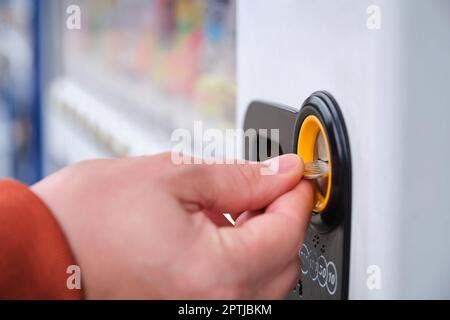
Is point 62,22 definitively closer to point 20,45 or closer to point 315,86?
point 20,45

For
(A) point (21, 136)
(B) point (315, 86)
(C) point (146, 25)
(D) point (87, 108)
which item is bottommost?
(A) point (21, 136)

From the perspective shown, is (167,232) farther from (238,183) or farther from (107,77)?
(107,77)

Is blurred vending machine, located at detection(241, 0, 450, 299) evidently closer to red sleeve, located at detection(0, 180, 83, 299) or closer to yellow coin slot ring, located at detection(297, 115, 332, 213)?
yellow coin slot ring, located at detection(297, 115, 332, 213)

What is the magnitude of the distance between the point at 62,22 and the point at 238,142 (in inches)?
73.1

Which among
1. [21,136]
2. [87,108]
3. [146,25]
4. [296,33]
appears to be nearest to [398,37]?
[296,33]

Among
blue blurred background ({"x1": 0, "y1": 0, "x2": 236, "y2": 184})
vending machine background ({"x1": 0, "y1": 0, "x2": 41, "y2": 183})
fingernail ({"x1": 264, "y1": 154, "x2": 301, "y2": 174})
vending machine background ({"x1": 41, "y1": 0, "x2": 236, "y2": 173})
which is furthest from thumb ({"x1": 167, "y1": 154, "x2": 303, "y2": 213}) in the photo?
vending machine background ({"x1": 0, "y1": 0, "x2": 41, "y2": 183})

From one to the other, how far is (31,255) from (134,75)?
1520mm

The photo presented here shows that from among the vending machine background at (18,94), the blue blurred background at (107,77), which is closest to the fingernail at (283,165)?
the blue blurred background at (107,77)

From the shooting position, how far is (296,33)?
1.95ft

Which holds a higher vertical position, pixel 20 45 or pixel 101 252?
pixel 20 45

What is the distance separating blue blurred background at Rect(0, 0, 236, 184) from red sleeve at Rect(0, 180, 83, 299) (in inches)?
24.2

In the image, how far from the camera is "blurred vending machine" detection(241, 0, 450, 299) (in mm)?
448

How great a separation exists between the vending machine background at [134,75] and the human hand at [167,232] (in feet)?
2.61

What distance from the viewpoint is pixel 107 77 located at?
6.89ft
